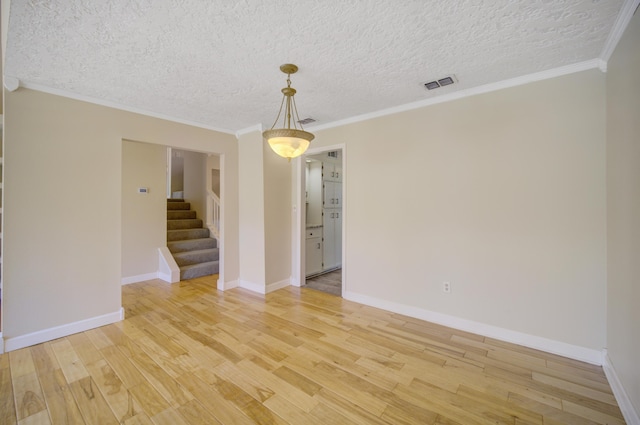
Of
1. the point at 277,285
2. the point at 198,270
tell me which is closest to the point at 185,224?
the point at 198,270

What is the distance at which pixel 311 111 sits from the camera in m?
3.51

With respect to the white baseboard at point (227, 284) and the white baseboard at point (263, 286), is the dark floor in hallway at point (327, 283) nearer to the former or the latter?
the white baseboard at point (263, 286)

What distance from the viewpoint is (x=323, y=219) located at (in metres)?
5.24

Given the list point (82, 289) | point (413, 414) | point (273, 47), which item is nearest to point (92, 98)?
point (82, 289)

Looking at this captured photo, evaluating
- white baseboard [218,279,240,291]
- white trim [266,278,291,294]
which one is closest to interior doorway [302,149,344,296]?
white trim [266,278,291,294]

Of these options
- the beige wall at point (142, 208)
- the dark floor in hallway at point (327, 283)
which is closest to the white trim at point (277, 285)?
the dark floor in hallway at point (327, 283)

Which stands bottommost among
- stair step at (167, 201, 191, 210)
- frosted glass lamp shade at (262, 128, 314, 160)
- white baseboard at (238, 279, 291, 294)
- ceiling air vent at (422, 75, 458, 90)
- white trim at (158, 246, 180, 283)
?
white baseboard at (238, 279, 291, 294)

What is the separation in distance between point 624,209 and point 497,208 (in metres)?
0.90

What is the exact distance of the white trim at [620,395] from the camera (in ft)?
5.38

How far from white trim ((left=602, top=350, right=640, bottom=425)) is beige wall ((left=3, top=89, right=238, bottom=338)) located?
4460mm

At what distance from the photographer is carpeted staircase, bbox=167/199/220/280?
5169 millimetres

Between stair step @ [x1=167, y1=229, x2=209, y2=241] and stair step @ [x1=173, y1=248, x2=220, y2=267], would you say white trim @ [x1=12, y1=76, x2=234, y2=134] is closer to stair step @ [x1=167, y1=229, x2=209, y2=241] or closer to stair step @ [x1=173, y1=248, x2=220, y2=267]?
stair step @ [x1=173, y1=248, x2=220, y2=267]

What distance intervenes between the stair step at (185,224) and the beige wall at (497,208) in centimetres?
436

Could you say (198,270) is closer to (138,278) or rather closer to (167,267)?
(167,267)
